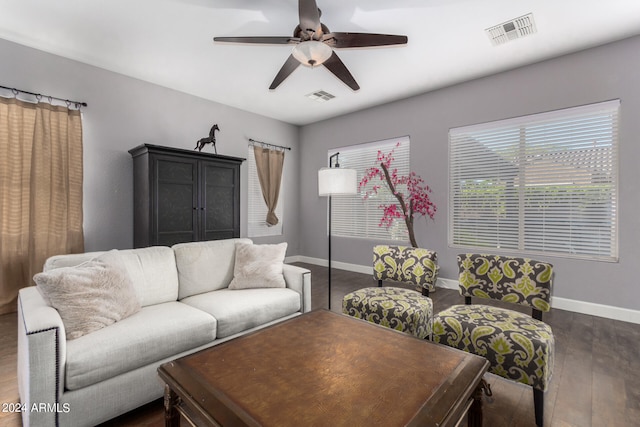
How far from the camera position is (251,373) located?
44.0 inches

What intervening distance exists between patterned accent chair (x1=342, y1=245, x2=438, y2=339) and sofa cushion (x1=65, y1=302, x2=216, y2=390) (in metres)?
1.12

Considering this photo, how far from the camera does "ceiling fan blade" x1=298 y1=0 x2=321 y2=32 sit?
189 centimetres

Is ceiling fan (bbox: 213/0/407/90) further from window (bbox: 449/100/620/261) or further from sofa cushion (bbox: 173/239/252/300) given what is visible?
window (bbox: 449/100/620/261)

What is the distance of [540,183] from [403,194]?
1.70 m

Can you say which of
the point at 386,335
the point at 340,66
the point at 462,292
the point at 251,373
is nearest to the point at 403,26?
the point at 340,66

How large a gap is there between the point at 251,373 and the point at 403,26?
3.08m

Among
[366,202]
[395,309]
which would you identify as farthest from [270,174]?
[395,309]

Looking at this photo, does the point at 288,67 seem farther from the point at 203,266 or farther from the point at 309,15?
the point at 203,266

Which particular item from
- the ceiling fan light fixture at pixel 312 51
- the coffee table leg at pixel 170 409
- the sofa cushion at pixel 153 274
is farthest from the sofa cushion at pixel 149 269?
the ceiling fan light fixture at pixel 312 51

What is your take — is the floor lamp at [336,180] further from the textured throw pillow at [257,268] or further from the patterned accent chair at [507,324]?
the patterned accent chair at [507,324]

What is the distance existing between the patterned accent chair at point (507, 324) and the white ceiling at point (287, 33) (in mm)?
2187

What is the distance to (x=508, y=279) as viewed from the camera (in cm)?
208

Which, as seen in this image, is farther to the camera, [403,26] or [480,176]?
[480,176]

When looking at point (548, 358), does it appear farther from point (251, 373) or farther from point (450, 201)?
point (450, 201)
